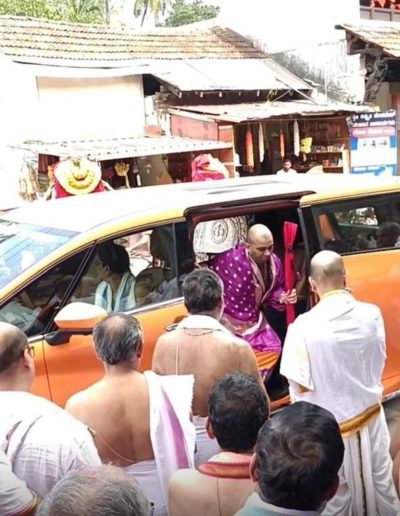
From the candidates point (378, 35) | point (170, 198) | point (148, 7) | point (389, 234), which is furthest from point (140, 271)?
point (148, 7)

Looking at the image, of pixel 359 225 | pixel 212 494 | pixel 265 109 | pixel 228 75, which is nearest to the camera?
pixel 212 494

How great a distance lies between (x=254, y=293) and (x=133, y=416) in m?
2.09

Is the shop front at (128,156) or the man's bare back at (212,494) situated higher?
the shop front at (128,156)

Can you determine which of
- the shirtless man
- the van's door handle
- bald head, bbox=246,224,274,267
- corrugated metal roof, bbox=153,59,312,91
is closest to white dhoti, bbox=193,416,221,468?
the shirtless man

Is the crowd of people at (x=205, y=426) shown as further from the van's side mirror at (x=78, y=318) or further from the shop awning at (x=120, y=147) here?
the shop awning at (x=120, y=147)

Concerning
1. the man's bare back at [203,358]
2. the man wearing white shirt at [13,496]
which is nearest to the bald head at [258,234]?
the man's bare back at [203,358]

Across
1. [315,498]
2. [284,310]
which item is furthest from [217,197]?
[315,498]

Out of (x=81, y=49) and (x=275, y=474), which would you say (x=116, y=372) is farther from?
(x=81, y=49)

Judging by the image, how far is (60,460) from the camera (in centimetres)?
218

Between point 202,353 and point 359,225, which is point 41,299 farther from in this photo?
point 359,225

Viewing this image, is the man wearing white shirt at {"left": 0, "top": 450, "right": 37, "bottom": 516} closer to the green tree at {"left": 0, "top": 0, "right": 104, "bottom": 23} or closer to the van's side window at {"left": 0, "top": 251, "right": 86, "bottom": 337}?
the van's side window at {"left": 0, "top": 251, "right": 86, "bottom": 337}

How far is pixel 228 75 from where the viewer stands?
41.8 ft

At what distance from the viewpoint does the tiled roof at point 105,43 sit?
11.3 m

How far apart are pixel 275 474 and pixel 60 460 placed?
0.81 m
